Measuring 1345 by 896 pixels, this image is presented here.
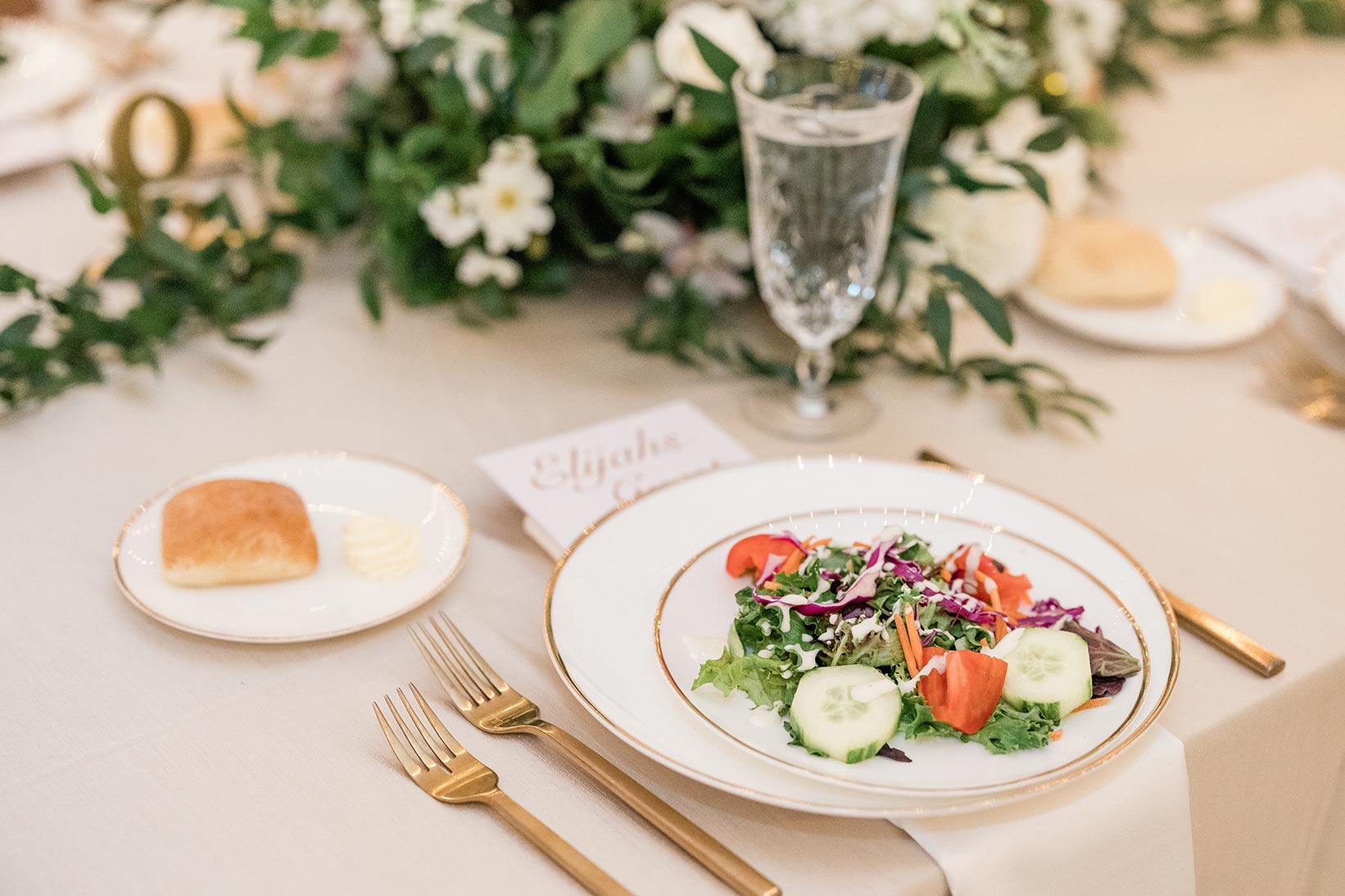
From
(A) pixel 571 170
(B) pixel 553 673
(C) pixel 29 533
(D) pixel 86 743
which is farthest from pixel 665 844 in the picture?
(A) pixel 571 170

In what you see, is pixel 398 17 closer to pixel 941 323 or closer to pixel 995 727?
pixel 941 323

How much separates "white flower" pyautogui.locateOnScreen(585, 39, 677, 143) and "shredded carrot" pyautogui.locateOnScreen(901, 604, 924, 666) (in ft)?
2.08

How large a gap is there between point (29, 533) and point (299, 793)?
1.29 ft

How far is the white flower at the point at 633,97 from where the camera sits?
3.83 ft

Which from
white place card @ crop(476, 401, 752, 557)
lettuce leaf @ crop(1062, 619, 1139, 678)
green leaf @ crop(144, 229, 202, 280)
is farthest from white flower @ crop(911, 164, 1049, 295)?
green leaf @ crop(144, 229, 202, 280)

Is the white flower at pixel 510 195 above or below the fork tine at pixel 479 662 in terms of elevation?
above

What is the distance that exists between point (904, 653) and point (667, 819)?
0.55ft

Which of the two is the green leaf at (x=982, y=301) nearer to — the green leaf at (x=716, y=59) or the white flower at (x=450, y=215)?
the green leaf at (x=716, y=59)

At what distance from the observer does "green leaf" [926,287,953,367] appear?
1.07m

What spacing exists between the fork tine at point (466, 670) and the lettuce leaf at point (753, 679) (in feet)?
0.49

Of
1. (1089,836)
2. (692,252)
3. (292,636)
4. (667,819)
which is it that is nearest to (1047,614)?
(1089,836)

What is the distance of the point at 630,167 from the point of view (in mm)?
1185

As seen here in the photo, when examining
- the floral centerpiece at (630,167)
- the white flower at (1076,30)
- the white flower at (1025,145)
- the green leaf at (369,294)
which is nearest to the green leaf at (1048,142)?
the floral centerpiece at (630,167)

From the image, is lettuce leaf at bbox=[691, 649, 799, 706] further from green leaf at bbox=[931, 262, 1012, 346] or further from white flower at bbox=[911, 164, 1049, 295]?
white flower at bbox=[911, 164, 1049, 295]
